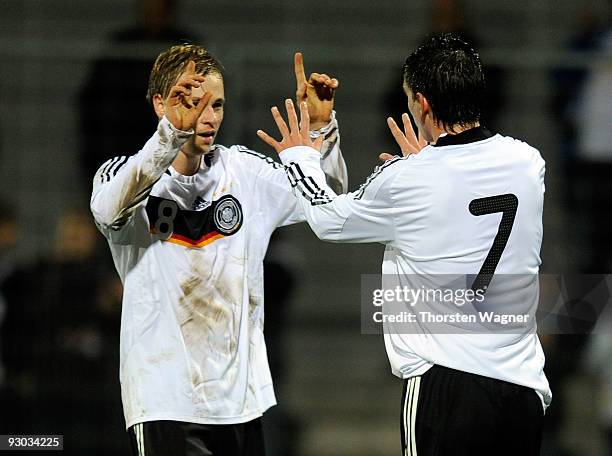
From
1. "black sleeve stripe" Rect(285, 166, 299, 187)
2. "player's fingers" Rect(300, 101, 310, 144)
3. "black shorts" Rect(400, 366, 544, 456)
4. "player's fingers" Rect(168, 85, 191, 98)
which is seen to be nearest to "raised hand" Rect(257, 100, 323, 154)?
"player's fingers" Rect(300, 101, 310, 144)

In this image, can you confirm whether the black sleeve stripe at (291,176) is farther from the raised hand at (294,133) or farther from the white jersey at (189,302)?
the white jersey at (189,302)

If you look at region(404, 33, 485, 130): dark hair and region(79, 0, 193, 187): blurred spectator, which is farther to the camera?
region(79, 0, 193, 187): blurred spectator

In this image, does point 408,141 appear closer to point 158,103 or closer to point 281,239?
point 158,103

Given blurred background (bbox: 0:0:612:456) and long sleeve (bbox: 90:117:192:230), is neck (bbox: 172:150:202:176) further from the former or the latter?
blurred background (bbox: 0:0:612:456)

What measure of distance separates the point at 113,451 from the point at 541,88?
3478 millimetres

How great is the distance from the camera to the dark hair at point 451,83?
158 inches

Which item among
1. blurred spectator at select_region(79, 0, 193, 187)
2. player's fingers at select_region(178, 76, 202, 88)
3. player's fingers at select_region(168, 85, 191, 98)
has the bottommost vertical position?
player's fingers at select_region(168, 85, 191, 98)

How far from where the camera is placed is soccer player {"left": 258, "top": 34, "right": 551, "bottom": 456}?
3906mm

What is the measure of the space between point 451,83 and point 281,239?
10.7 ft

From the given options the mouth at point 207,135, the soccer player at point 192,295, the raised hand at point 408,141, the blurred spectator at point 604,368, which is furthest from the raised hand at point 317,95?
the blurred spectator at point 604,368

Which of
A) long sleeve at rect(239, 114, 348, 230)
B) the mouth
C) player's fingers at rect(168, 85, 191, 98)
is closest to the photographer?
player's fingers at rect(168, 85, 191, 98)

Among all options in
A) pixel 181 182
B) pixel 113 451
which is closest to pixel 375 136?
pixel 113 451

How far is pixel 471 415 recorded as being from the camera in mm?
3877

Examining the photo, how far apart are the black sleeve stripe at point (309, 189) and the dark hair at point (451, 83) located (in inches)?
18.8
